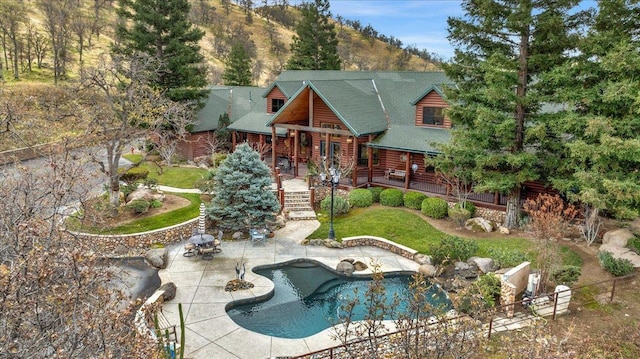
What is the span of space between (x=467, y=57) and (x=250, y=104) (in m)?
22.4

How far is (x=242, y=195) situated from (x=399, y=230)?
7.61 m

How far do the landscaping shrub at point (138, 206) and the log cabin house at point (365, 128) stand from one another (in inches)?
402

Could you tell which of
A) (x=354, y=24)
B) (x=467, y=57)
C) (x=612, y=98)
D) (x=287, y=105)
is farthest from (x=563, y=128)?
(x=354, y=24)

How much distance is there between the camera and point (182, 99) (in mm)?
32562

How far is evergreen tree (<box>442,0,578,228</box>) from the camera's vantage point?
17.8 m

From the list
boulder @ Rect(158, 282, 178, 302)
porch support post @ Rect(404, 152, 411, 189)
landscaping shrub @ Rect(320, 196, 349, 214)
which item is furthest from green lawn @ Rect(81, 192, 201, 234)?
porch support post @ Rect(404, 152, 411, 189)

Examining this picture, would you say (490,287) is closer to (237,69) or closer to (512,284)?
(512,284)

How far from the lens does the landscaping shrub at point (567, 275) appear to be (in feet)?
45.4

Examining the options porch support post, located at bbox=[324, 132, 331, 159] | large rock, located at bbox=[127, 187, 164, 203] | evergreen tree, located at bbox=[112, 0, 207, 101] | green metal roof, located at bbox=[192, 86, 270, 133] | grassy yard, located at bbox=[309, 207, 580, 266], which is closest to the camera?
grassy yard, located at bbox=[309, 207, 580, 266]

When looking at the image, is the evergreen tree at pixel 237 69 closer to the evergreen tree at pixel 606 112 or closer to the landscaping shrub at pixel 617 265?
the evergreen tree at pixel 606 112

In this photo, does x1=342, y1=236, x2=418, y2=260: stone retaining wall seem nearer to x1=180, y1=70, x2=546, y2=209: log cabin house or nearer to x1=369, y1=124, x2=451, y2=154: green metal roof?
x1=180, y1=70, x2=546, y2=209: log cabin house

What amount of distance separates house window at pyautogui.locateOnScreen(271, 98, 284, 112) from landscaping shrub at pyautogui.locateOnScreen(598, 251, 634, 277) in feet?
76.9

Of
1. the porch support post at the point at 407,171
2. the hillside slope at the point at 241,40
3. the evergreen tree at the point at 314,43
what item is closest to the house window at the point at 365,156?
the porch support post at the point at 407,171

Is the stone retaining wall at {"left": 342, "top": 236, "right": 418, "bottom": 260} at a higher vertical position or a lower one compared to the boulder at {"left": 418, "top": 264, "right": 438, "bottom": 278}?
higher
